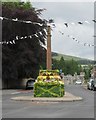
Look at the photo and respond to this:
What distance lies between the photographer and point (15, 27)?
58500mm

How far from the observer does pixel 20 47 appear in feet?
193

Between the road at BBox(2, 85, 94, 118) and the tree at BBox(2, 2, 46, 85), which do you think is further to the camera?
the tree at BBox(2, 2, 46, 85)

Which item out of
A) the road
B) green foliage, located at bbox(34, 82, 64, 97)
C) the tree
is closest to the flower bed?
green foliage, located at bbox(34, 82, 64, 97)

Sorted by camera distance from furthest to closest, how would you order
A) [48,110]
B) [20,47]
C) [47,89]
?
[20,47]
[47,89]
[48,110]

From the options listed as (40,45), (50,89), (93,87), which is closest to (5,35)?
(40,45)

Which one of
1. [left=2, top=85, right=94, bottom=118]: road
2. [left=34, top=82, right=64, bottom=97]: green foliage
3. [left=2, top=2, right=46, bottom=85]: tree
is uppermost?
[left=2, top=2, right=46, bottom=85]: tree

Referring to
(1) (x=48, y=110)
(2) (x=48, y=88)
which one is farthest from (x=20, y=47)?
(1) (x=48, y=110)

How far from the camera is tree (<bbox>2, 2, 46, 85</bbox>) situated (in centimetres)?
5781

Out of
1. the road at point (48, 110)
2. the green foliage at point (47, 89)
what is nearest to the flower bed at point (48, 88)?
the green foliage at point (47, 89)

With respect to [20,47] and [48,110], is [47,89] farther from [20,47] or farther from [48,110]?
[20,47]

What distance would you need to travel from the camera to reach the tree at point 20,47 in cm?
5781

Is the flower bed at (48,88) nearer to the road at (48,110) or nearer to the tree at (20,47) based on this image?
the road at (48,110)

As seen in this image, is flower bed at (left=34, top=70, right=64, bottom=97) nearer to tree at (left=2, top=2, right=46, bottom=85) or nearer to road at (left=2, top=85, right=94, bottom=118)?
road at (left=2, top=85, right=94, bottom=118)

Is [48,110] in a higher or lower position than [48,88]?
lower
